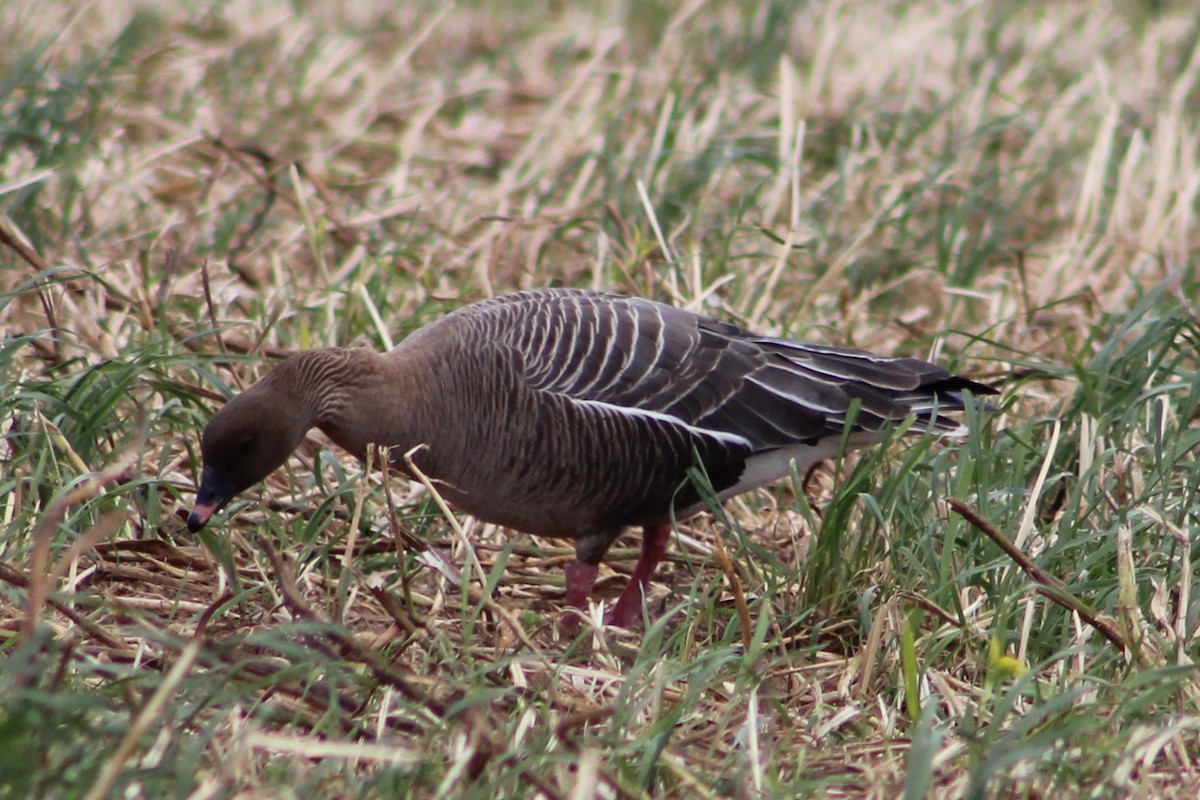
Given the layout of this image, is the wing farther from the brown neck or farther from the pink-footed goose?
the brown neck

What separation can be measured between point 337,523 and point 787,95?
11.5ft

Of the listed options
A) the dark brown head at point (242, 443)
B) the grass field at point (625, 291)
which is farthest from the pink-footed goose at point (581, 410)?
the grass field at point (625, 291)

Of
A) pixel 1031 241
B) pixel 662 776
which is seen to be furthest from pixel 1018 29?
pixel 662 776

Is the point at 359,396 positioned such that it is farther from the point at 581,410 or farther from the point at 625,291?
the point at 625,291

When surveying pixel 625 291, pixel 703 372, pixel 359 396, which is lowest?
pixel 625 291

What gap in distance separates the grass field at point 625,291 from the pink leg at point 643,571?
93 millimetres

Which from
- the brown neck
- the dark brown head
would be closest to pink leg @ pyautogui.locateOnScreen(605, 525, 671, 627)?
the brown neck

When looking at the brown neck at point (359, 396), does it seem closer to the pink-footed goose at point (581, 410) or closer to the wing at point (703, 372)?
the pink-footed goose at point (581, 410)

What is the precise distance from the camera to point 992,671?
3.78 m

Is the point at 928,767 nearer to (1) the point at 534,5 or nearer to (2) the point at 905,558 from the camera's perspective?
(2) the point at 905,558

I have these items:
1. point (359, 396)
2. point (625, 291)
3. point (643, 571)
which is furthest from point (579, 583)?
point (625, 291)

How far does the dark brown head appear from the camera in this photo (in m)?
4.38

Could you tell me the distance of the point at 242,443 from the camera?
14.4 ft

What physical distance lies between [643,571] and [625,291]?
1600mm
